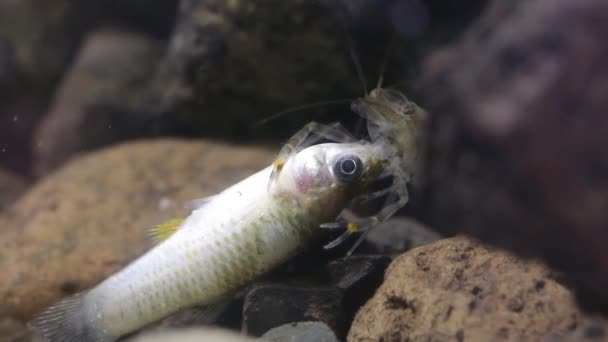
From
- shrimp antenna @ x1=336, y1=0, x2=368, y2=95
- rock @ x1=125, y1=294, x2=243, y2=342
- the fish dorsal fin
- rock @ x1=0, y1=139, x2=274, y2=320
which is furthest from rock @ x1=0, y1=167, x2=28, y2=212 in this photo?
shrimp antenna @ x1=336, y1=0, x2=368, y2=95

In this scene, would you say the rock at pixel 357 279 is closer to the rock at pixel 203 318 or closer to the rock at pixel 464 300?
the rock at pixel 464 300

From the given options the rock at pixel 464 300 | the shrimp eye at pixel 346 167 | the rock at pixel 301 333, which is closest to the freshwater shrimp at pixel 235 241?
the shrimp eye at pixel 346 167

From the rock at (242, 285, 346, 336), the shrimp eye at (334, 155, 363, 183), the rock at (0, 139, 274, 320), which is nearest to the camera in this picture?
the rock at (242, 285, 346, 336)

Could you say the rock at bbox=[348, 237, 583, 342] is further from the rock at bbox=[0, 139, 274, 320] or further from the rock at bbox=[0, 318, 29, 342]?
the rock at bbox=[0, 318, 29, 342]

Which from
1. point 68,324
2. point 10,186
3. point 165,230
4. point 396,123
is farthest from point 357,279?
point 10,186

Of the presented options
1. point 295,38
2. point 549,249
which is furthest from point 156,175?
point 549,249

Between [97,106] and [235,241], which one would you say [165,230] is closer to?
[235,241]

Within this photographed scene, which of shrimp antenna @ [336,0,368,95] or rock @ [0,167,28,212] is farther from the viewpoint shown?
rock @ [0,167,28,212]

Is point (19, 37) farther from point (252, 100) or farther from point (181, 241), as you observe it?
point (181, 241)
